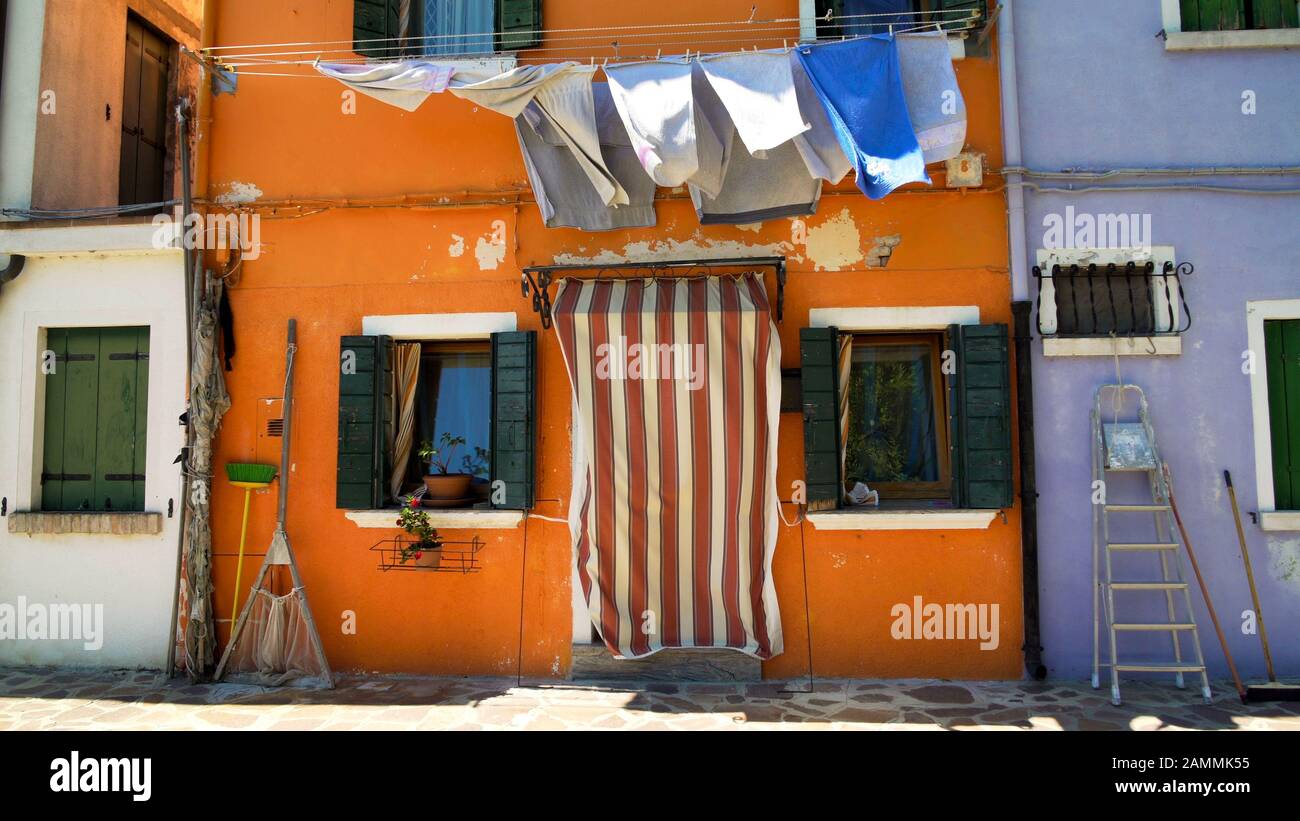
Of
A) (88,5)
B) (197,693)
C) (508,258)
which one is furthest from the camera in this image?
(88,5)

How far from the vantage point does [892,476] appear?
623cm

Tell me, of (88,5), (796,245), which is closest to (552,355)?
(796,245)

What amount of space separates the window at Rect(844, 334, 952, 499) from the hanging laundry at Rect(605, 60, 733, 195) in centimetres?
205

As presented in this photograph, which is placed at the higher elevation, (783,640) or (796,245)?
(796,245)

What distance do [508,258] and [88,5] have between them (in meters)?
4.90

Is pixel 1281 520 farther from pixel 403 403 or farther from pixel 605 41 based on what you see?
pixel 403 403

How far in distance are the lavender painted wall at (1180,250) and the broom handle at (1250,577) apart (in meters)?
0.05

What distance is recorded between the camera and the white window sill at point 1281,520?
5.77 m

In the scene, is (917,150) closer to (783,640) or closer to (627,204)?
(627,204)

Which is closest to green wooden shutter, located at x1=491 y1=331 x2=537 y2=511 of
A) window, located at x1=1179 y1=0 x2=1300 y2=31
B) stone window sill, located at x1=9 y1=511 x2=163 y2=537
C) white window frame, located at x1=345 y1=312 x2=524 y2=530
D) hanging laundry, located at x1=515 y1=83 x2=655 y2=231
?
white window frame, located at x1=345 y1=312 x2=524 y2=530

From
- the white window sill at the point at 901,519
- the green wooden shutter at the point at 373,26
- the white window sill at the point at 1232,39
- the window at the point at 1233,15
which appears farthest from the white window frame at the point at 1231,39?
the green wooden shutter at the point at 373,26

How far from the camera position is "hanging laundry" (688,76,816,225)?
5918 millimetres

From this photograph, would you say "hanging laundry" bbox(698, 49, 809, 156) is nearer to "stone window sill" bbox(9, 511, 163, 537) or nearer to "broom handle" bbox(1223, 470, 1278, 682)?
"broom handle" bbox(1223, 470, 1278, 682)

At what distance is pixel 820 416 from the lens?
5.82m
